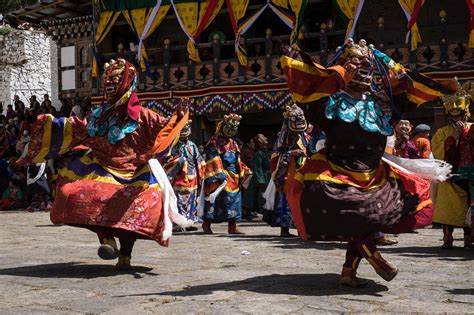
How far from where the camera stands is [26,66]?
32.4m

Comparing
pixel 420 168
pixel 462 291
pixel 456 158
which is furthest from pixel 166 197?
pixel 456 158

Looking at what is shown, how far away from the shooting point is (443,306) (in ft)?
15.4

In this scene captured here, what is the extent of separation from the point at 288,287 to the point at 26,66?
95.4 ft

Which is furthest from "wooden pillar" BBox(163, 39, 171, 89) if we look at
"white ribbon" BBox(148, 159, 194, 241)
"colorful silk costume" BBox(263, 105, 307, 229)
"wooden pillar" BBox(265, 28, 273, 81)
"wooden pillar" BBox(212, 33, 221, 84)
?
"white ribbon" BBox(148, 159, 194, 241)

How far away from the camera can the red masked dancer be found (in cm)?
620

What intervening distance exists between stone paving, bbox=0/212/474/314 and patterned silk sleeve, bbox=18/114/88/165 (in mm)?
1022

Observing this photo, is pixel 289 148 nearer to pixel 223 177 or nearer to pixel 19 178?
pixel 223 177

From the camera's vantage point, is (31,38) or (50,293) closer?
(50,293)

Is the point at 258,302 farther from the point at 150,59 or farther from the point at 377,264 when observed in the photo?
the point at 150,59

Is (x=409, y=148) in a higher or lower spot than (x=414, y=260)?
higher

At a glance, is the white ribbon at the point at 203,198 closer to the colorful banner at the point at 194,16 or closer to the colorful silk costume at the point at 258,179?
the colorful silk costume at the point at 258,179

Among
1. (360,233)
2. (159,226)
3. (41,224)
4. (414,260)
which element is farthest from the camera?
(41,224)

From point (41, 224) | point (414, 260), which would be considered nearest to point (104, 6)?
point (41, 224)

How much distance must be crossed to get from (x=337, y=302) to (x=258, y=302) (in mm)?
507
